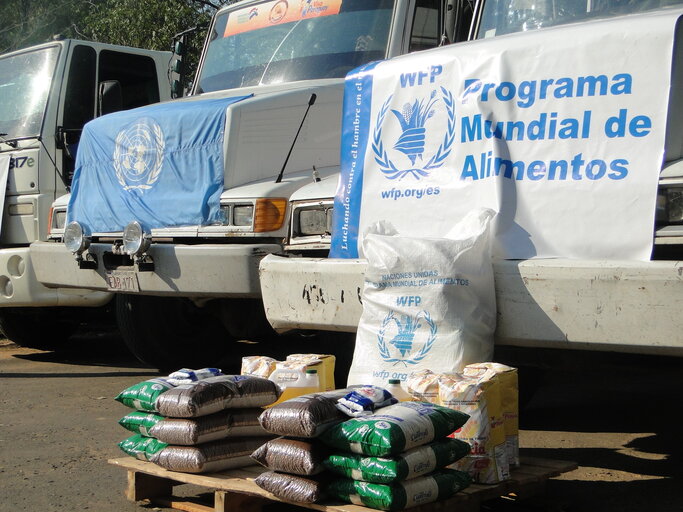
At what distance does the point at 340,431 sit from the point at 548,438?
1929 mm

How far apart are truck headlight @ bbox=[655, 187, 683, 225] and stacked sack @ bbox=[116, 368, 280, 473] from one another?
169 cm

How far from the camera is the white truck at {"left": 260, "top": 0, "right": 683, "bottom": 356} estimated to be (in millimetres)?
3650

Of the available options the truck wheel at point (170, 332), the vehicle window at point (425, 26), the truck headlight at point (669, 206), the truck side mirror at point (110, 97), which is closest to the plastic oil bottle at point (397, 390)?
the truck headlight at point (669, 206)

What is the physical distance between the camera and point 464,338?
4.04m

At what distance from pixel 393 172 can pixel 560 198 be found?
909 mm

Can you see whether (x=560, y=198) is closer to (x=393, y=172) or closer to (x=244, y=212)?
(x=393, y=172)

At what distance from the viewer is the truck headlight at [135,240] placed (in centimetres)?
573

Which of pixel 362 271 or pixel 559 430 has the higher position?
pixel 362 271

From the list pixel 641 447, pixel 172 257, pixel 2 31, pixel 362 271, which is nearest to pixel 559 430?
pixel 641 447

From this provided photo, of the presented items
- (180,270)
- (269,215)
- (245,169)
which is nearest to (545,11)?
(269,215)

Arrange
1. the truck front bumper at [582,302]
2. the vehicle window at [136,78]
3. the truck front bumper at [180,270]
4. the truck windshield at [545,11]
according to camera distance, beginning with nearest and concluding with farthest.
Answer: the truck front bumper at [582,302] < the truck windshield at [545,11] < the truck front bumper at [180,270] < the vehicle window at [136,78]

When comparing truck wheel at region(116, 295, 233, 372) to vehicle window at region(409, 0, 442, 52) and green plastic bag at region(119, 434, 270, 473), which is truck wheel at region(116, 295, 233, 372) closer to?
vehicle window at region(409, 0, 442, 52)

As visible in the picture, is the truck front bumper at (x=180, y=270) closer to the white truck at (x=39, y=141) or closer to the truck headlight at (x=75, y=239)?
the truck headlight at (x=75, y=239)

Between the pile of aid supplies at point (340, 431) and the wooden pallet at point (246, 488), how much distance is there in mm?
36
